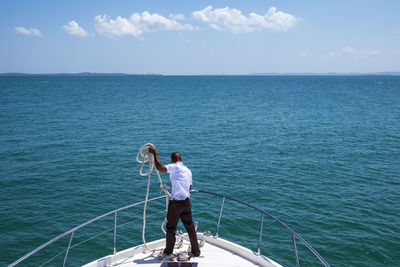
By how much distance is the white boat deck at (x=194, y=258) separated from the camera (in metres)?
6.56

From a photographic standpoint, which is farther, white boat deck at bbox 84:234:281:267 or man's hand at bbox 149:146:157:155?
white boat deck at bbox 84:234:281:267

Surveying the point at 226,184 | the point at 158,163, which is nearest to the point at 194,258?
the point at 158,163

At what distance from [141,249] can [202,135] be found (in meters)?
27.7

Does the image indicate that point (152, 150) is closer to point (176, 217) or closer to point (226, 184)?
point (176, 217)

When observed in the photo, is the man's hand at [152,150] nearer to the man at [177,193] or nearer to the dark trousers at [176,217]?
the man at [177,193]

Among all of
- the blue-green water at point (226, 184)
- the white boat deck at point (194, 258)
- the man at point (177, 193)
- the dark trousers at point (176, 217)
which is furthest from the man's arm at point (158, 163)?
the blue-green water at point (226, 184)

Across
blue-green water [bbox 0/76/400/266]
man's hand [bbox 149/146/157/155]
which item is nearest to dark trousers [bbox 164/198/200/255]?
man's hand [bbox 149/146/157/155]

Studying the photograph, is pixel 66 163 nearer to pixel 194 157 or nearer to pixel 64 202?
pixel 64 202

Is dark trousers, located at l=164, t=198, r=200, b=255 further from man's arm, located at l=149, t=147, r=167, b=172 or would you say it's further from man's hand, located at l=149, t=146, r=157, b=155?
man's hand, located at l=149, t=146, r=157, b=155

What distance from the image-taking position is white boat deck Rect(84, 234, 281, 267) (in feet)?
21.5

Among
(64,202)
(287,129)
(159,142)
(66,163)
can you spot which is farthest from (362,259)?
(287,129)

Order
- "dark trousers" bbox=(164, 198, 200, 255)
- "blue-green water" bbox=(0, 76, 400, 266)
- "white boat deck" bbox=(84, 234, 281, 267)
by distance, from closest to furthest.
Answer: "dark trousers" bbox=(164, 198, 200, 255) → "white boat deck" bbox=(84, 234, 281, 267) → "blue-green water" bbox=(0, 76, 400, 266)

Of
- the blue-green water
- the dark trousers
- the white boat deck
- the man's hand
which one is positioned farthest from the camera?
the blue-green water

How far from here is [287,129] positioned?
3838 centimetres
